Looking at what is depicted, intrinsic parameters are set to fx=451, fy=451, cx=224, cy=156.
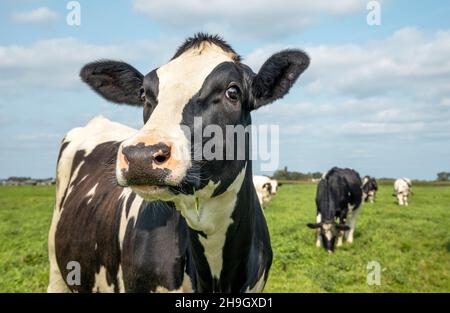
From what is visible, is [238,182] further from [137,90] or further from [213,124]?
[137,90]

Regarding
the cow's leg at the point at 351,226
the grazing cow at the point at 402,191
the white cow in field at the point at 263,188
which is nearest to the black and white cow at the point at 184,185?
the cow's leg at the point at 351,226

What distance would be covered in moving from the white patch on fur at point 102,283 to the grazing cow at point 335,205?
941 cm

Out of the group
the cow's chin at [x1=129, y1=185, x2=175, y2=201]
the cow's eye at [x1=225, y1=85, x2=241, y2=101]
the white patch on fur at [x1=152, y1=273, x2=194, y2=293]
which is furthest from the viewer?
the white patch on fur at [x1=152, y1=273, x2=194, y2=293]

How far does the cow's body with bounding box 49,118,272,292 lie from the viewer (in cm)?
366

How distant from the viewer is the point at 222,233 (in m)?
3.56

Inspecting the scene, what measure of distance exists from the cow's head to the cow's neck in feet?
0.59

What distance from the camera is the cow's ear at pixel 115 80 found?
4.16m

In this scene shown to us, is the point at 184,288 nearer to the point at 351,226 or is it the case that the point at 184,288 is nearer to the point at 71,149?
the point at 71,149

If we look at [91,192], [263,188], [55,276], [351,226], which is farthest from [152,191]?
[263,188]

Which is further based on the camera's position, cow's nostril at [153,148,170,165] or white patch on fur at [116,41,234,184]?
white patch on fur at [116,41,234,184]

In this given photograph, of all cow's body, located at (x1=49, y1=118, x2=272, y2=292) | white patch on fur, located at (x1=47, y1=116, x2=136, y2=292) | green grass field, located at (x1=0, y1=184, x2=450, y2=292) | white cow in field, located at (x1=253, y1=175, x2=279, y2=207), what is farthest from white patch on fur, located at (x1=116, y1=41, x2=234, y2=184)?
white cow in field, located at (x1=253, y1=175, x2=279, y2=207)

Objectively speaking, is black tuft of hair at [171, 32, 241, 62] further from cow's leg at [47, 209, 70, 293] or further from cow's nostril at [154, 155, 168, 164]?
cow's leg at [47, 209, 70, 293]

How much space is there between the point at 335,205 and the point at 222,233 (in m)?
11.7

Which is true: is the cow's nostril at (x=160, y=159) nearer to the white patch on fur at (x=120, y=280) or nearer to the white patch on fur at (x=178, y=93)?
the white patch on fur at (x=178, y=93)
